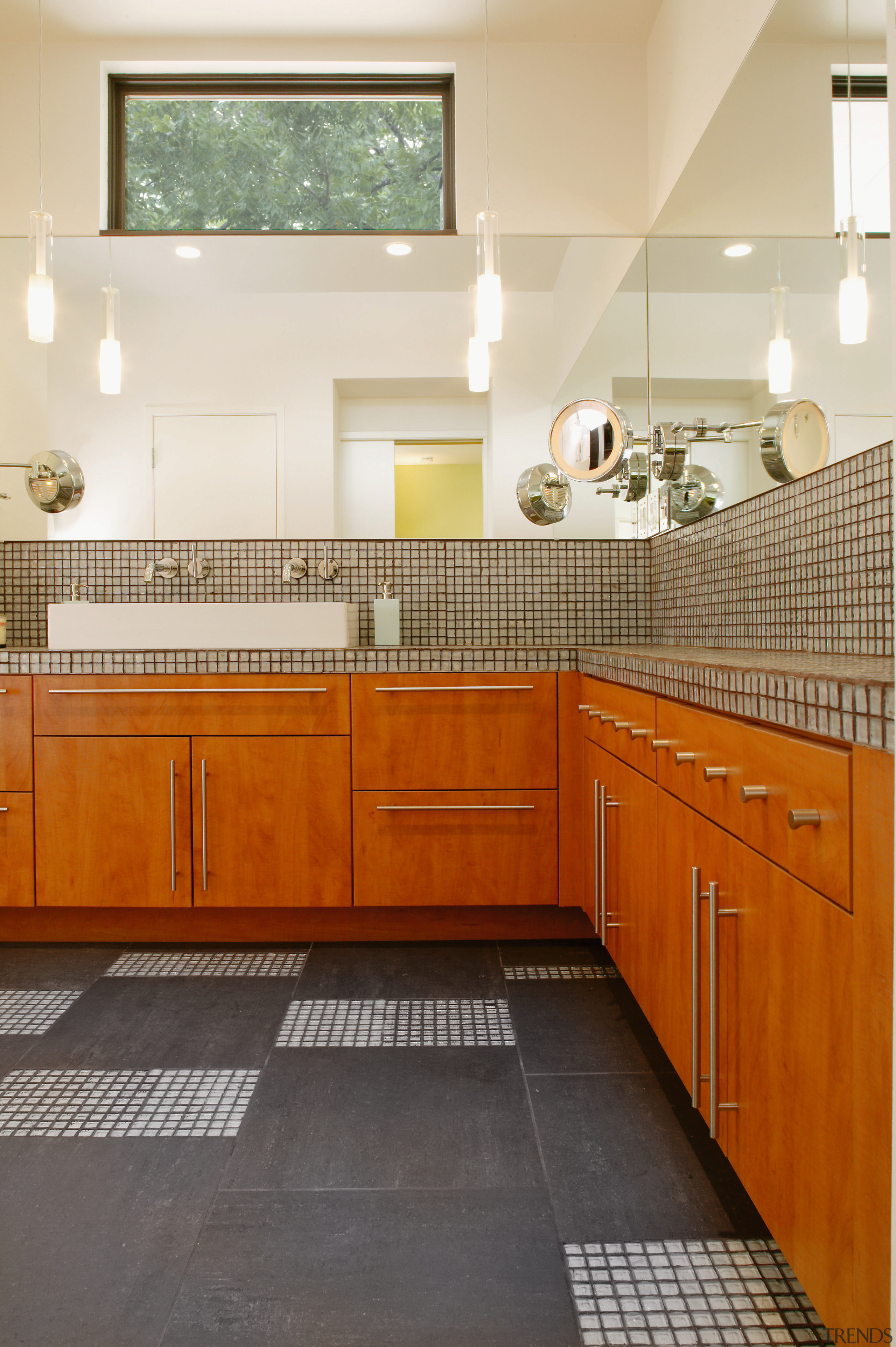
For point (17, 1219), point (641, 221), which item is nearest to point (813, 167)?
point (641, 221)

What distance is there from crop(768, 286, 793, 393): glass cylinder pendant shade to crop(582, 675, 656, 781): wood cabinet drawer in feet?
2.46

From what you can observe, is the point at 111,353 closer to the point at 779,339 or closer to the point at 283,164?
the point at 283,164

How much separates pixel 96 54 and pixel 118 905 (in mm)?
2786

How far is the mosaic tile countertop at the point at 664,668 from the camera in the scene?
2.43ft

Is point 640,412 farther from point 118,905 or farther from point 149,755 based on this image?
point 118,905

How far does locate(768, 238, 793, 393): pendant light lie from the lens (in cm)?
169

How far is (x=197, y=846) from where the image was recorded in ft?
7.09

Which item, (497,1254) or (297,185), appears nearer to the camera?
(497,1254)

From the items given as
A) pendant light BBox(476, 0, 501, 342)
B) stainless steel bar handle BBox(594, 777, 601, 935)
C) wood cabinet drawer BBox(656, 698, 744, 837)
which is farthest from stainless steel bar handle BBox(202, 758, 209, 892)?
pendant light BBox(476, 0, 501, 342)

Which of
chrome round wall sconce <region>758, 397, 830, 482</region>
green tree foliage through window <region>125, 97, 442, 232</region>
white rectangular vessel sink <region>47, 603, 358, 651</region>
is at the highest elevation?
green tree foliage through window <region>125, 97, 442, 232</region>

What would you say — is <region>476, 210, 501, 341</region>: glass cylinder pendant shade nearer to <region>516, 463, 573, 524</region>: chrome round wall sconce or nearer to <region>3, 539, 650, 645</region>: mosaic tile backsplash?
<region>516, 463, 573, 524</region>: chrome round wall sconce

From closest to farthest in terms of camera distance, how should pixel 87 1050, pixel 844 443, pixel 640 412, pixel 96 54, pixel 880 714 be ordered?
pixel 880 714 < pixel 844 443 < pixel 87 1050 < pixel 640 412 < pixel 96 54

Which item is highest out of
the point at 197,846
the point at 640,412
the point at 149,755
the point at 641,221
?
the point at 641,221

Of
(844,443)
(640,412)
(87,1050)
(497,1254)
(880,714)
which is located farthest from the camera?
(640,412)
